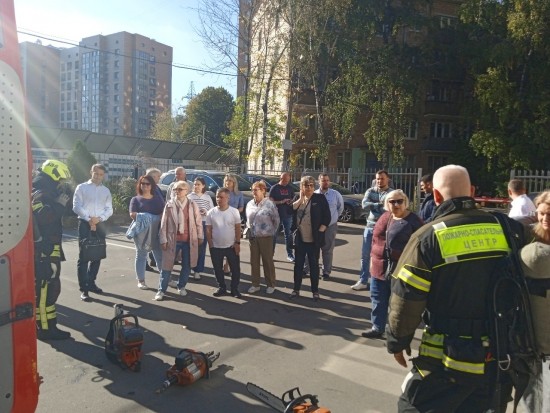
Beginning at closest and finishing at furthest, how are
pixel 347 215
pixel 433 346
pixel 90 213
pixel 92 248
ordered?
pixel 433 346 → pixel 92 248 → pixel 90 213 → pixel 347 215

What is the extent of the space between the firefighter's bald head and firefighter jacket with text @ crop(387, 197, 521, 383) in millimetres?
119

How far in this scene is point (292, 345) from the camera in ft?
16.8

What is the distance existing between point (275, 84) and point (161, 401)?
23.4 metres

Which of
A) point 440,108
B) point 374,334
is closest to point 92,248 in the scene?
point 374,334

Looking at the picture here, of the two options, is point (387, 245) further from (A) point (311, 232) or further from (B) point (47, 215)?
(B) point (47, 215)

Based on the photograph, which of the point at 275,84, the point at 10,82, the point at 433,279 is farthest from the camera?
the point at 275,84

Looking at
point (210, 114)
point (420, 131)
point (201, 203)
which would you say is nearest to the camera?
point (201, 203)

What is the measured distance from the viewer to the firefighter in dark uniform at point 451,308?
8.03ft

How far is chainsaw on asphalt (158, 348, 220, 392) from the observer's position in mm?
4020

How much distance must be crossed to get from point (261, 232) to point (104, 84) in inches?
3768

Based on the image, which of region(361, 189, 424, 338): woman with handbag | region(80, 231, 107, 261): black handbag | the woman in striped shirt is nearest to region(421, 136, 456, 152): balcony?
the woman in striped shirt

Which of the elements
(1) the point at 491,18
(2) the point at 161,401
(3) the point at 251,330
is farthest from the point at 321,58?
(2) the point at 161,401

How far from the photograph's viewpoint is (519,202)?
610 cm

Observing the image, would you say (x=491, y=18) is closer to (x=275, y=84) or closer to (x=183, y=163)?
(x=275, y=84)
